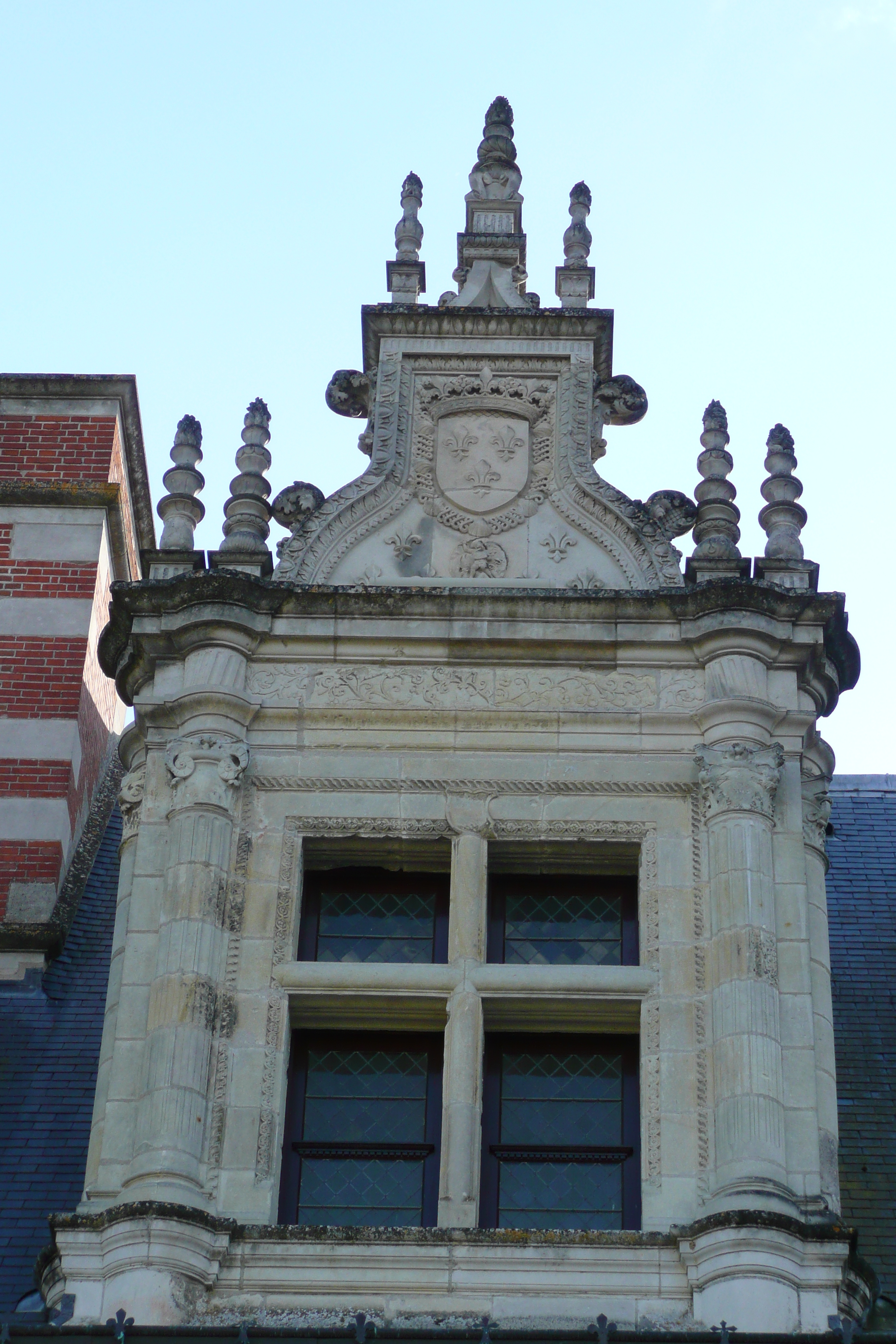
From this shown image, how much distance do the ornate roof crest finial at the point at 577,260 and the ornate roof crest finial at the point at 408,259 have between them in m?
0.79

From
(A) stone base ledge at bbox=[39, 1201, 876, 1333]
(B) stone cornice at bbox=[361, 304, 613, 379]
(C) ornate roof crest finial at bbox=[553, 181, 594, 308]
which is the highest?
(C) ornate roof crest finial at bbox=[553, 181, 594, 308]

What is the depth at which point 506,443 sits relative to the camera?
43.3 ft

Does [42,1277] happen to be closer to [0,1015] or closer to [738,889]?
[0,1015]

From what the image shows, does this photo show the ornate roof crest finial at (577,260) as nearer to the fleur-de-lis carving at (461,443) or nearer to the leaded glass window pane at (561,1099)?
the fleur-de-lis carving at (461,443)

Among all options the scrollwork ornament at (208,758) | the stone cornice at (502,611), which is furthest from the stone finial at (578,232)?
the scrollwork ornament at (208,758)

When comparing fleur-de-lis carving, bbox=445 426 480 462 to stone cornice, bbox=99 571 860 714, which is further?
fleur-de-lis carving, bbox=445 426 480 462

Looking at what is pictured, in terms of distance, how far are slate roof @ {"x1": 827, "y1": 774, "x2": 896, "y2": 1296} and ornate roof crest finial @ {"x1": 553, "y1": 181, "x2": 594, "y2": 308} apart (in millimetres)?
3470

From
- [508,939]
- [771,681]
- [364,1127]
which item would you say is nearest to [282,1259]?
[364,1127]

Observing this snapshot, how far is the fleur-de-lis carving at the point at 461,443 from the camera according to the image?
13164 millimetres

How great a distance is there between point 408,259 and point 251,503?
2.02 meters

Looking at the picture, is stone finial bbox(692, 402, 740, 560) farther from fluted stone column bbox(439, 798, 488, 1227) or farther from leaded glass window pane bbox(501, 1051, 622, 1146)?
leaded glass window pane bbox(501, 1051, 622, 1146)

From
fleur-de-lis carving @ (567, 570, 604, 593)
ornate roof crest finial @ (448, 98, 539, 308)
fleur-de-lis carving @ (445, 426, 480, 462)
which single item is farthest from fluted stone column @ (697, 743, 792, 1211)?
ornate roof crest finial @ (448, 98, 539, 308)

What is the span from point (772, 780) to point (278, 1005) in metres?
2.52

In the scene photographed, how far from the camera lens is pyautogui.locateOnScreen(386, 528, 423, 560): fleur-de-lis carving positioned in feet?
41.8
